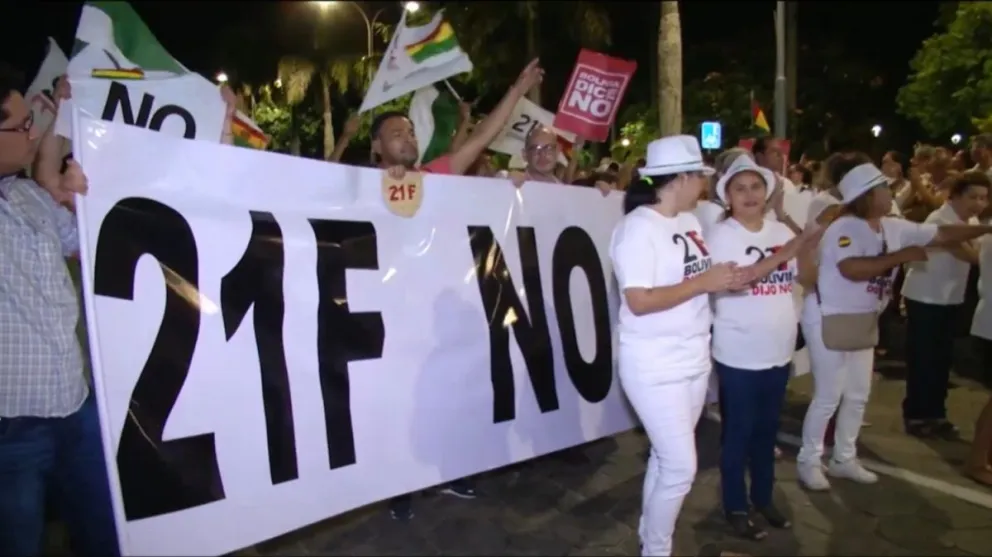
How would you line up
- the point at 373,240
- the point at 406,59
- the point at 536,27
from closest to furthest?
the point at 373,240 < the point at 406,59 < the point at 536,27

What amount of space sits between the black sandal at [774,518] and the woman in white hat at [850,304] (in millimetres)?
522

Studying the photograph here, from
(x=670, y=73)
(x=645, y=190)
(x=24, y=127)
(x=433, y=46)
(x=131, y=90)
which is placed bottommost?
(x=645, y=190)

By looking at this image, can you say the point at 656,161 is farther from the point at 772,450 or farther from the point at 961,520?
the point at 961,520

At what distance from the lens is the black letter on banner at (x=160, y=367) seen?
3.05 meters

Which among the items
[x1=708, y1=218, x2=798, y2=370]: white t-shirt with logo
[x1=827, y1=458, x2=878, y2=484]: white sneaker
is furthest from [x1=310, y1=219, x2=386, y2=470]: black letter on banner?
[x1=827, y1=458, x2=878, y2=484]: white sneaker

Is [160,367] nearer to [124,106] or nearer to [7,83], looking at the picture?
[7,83]

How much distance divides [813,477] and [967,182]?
2313mm

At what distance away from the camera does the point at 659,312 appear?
3.42 metres

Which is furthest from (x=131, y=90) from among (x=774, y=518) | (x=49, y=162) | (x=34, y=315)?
(x=774, y=518)

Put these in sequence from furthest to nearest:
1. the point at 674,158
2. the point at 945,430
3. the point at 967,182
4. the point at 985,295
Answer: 1. the point at 945,430
2. the point at 967,182
3. the point at 985,295
4. the point at 674,158

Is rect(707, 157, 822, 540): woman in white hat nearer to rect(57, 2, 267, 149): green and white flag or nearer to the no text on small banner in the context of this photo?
the no text on small banner

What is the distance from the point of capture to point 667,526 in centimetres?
359

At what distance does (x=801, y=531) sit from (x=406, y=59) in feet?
10.8

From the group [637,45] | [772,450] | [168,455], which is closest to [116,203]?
[168,455]
